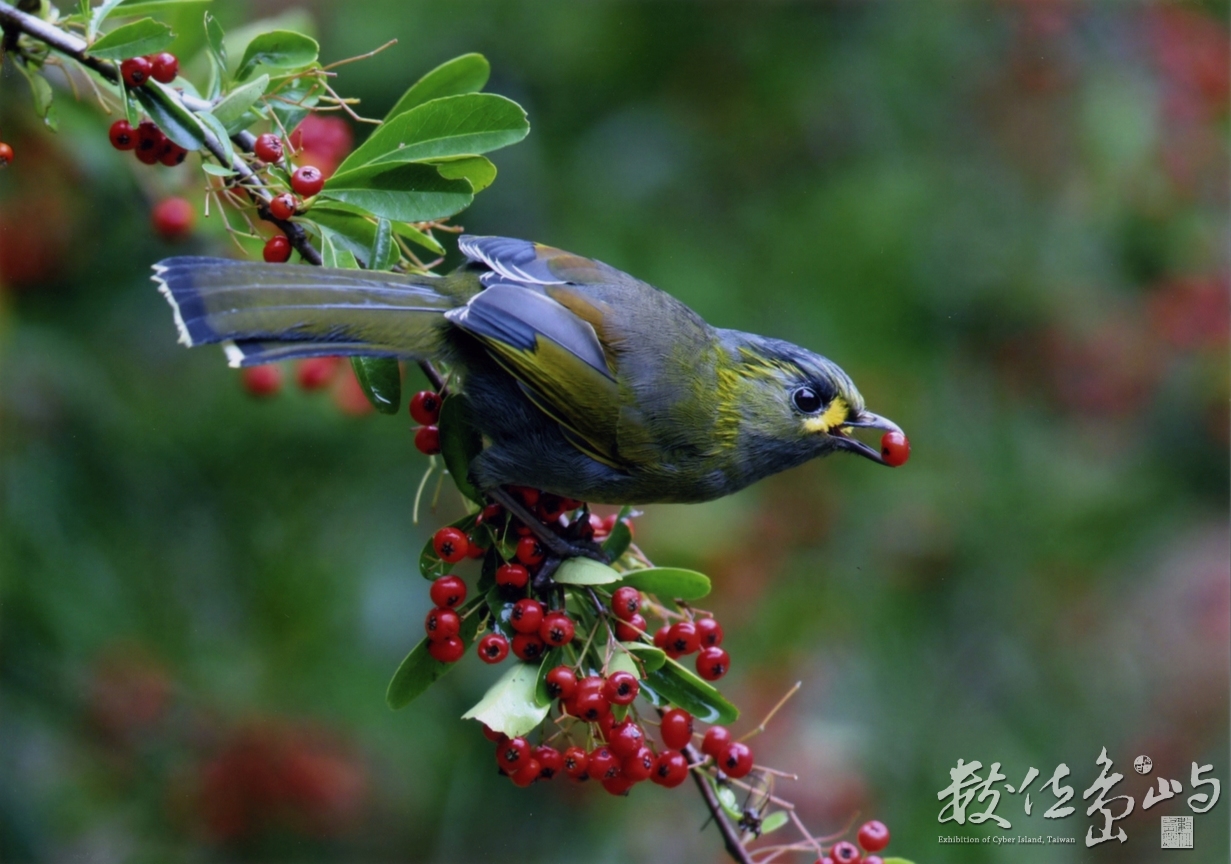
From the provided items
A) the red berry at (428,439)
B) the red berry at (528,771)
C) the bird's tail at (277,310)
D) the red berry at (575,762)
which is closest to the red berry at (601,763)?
the red berry at (575,762)

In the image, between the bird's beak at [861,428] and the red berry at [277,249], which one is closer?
the red berry at [277,249]

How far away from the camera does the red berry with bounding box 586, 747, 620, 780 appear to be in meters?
2.97

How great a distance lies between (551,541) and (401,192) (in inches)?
38.4

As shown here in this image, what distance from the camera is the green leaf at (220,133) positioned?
2.85 metres

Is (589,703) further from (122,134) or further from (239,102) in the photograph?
(122,134)

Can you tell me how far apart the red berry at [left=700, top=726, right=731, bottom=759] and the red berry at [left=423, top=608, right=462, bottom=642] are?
74 centimetres

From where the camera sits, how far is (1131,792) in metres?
6.11

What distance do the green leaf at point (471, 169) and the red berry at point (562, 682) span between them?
1.23 m

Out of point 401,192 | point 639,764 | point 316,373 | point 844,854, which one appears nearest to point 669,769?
point 639,764

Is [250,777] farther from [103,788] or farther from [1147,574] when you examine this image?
[1147,574]

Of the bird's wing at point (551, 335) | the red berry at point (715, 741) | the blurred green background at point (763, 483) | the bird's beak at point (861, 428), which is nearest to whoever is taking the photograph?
the red berry at point (715, 741)

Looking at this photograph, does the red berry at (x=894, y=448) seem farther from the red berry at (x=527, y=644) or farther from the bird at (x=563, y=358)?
the red berry at (x=527, y=644)

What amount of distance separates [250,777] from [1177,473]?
5108 mm

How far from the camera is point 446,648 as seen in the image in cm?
298
